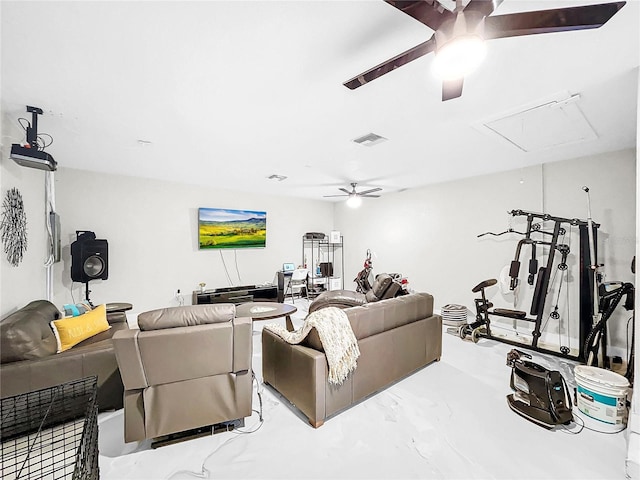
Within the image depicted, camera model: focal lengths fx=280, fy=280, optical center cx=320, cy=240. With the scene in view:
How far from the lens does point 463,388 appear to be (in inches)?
109

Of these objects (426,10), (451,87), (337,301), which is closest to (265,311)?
(337,301)

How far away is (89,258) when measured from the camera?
13.9 feet

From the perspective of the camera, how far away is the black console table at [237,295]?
5305mm

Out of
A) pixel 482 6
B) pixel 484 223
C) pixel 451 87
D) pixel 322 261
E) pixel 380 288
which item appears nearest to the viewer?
pixel 482 6

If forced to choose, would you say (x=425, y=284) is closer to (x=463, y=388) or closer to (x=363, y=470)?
(x=463, y=388)

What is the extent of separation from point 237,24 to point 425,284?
5.32 m

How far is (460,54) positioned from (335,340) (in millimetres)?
1952

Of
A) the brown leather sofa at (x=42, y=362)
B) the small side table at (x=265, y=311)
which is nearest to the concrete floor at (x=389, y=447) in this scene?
the brown leather sofa at (x=42, y=362)

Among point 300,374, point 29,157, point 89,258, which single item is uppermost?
point 29,157

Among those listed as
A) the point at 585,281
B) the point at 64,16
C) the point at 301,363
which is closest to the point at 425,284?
→ the point at 585,281

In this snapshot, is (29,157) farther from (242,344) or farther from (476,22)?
(476,22)

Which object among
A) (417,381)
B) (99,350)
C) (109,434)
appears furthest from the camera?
(417,381)

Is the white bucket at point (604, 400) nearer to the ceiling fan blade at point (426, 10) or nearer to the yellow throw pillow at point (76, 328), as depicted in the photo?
the ceiling fan blade at point (426, 10)

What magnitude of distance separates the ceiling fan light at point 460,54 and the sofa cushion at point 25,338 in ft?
10.5
